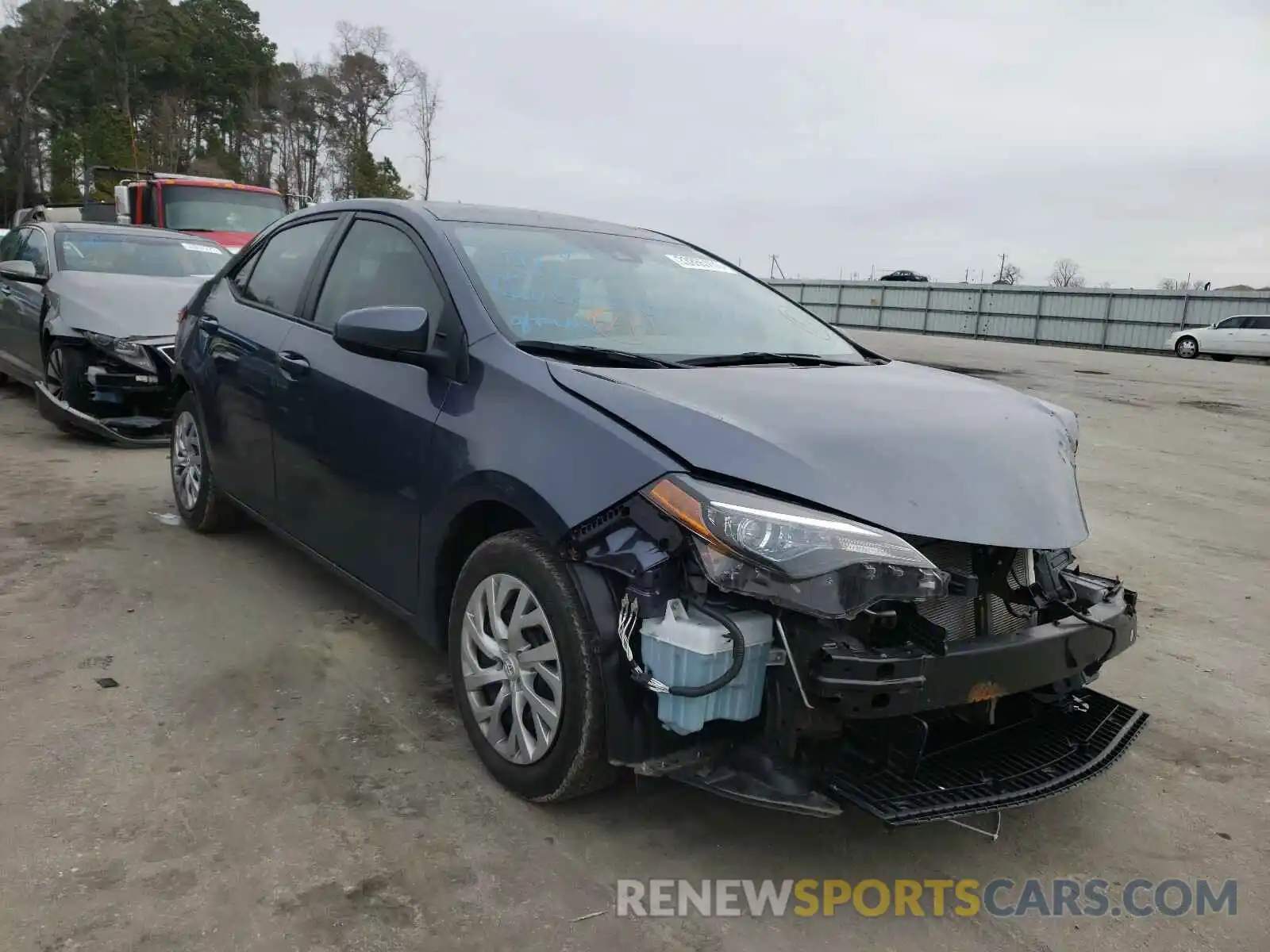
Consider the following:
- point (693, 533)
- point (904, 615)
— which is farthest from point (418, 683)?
point (904, 615)

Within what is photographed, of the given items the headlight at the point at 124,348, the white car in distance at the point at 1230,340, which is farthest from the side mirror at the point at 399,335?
the white car in distance at the point at 1230,340

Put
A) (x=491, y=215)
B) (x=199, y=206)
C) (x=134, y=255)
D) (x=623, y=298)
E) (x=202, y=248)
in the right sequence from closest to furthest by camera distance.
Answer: (x=623, y=298) < (x=491, y=215) < (x=134, y=255) < (x=202, y=248) < (x=199, y=206)

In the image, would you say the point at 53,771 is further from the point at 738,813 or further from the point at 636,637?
the point at 738,813

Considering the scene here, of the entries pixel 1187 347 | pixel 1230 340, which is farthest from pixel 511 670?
pixel 1187 347

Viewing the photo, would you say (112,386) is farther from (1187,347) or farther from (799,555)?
(1187,347)

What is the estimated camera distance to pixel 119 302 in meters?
7.33

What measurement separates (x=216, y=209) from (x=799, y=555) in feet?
44.6

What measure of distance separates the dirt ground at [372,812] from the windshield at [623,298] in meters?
1.40

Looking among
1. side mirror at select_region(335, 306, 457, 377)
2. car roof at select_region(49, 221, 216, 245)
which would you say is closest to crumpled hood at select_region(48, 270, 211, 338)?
car roof at select_region(49, 221, 216, 245)

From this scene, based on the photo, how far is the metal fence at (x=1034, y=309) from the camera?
1358 inches

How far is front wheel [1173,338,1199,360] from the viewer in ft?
97.2

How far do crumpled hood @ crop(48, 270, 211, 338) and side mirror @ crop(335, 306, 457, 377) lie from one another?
490 cm

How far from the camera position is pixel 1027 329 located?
124 feet

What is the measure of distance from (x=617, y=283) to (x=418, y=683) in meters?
1.64
